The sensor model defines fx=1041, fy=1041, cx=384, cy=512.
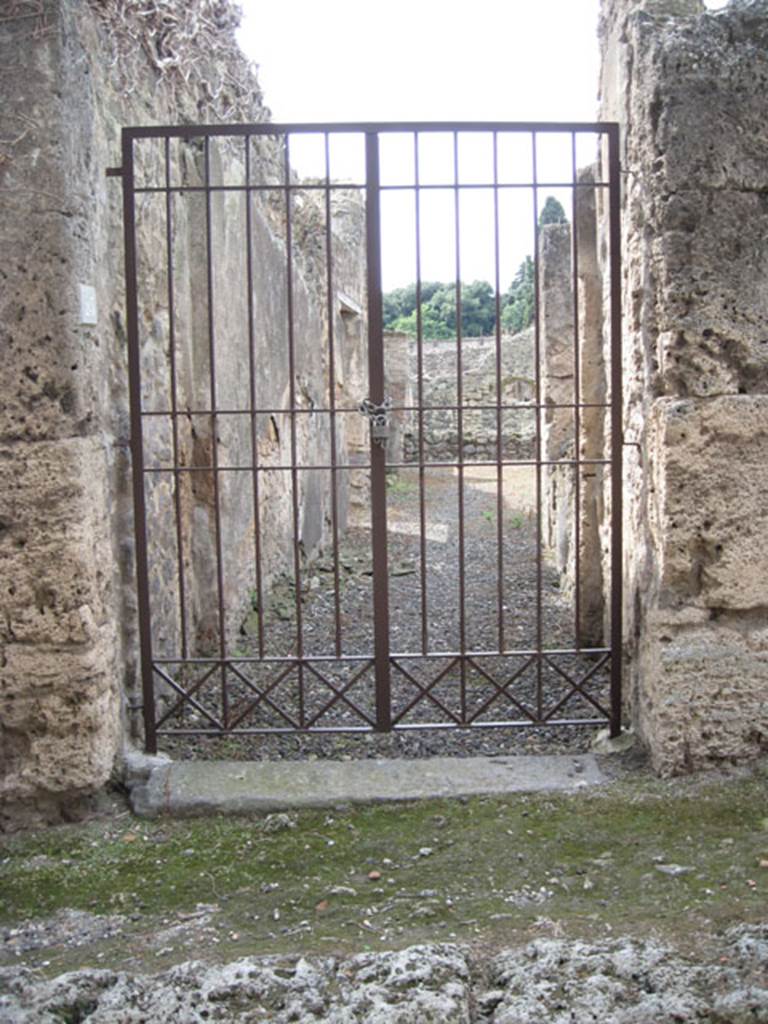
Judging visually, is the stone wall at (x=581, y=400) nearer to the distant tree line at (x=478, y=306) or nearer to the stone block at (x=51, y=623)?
the stone block at (x=51, y=623)

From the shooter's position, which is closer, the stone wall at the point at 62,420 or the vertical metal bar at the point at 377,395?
the stone wall at the point at 62,420

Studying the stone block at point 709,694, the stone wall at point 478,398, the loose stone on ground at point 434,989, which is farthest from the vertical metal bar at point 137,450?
the stone wall at point 478,398

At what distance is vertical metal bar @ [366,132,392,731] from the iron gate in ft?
0.04

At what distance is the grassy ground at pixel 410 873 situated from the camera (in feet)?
9.82

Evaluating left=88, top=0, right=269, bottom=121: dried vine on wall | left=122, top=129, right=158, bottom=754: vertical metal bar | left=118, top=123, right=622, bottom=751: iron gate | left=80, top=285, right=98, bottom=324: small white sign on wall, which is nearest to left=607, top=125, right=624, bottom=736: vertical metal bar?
left=118, top=123, right=622, bottom=751: iron gate

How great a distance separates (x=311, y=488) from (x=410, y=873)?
20.9 ft

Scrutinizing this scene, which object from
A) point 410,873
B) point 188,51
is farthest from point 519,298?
point 410,873

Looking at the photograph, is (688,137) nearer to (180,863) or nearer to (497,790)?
(497,790)

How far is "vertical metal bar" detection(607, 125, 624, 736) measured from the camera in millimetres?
4148

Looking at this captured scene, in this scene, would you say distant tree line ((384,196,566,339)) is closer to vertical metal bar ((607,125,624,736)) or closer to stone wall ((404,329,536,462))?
stone wall ((404,329,536,462))

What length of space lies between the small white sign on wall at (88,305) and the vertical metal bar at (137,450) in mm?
272

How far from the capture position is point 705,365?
3.77 m

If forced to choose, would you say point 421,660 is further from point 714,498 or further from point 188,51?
point 188,51

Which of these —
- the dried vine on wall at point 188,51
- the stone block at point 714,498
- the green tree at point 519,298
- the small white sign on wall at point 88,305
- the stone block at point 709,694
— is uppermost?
the green tree at point 519,298
